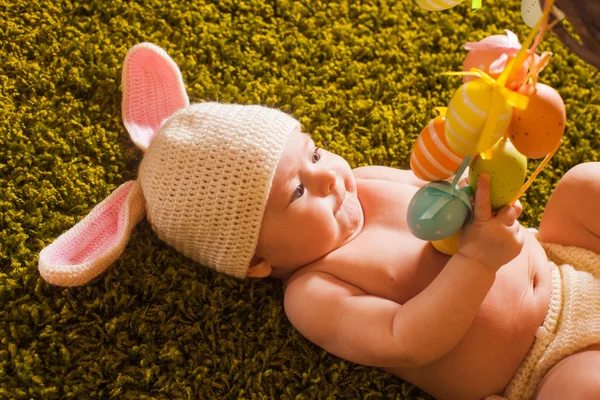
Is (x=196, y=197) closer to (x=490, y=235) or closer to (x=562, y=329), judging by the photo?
(x=490, y=235)

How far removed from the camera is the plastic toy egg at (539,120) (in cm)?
87

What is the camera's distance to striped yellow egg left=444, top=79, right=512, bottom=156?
0.83 m

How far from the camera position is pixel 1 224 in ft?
4.39

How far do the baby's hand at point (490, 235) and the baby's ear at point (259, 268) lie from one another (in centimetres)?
39

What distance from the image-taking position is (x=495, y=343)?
1.16 meters

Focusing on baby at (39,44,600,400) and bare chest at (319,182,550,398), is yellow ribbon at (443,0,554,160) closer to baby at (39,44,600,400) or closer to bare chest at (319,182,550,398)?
baby at (39,44,600,400)

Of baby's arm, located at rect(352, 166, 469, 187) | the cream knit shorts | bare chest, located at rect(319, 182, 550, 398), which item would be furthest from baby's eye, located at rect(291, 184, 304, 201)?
the cream knit shorts

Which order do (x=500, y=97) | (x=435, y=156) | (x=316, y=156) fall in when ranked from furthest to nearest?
(x=316, y=156)
(x=435, y=156)
(x=500, y=97)

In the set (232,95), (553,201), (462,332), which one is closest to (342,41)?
(232,95)

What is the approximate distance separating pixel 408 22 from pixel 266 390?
1.03m

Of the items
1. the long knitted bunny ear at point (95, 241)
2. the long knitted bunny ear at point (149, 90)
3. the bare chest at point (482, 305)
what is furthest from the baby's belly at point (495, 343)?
the long knitted bunny ear at point (149, 90)

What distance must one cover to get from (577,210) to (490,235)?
0.34m

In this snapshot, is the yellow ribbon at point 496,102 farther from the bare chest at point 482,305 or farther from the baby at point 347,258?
the bare chest at point 482,305

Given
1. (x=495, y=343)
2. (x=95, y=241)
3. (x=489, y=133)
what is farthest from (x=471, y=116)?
(x=95, y=241)
